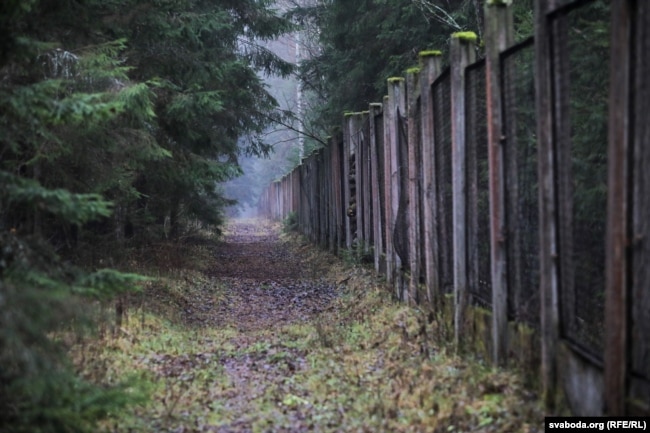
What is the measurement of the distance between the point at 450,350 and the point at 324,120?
16385 mm

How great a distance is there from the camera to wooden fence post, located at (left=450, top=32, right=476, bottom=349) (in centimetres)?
639

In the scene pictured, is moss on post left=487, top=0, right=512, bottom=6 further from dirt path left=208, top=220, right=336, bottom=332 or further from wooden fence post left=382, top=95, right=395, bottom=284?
dirt path left=208, top=220, right=336, bottom=332

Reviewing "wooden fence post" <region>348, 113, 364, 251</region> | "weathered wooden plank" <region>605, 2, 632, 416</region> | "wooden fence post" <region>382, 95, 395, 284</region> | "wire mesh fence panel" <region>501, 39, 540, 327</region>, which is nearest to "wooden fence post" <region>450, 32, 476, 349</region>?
"wire mesh fence panel" <region>501, 39, 540, 327</region>

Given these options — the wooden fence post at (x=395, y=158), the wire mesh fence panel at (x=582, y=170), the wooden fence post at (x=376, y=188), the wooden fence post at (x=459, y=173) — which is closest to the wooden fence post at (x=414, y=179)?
the wooden fence post at (x=395, y=158)

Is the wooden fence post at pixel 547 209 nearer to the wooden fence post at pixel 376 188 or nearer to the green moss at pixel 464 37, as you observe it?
the green moss at pixel 464 37

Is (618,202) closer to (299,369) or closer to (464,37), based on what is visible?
(464,37)

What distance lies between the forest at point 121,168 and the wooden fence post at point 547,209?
0.33m

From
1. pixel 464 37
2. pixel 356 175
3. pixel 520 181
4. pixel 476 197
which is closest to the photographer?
pixel 520 181

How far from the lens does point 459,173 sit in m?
6.39

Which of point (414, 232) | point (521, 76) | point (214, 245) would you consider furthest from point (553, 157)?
point (214, 245)

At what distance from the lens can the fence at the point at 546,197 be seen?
11.7 ft

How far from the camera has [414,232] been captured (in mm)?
8500

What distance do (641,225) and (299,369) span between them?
3.94 meters

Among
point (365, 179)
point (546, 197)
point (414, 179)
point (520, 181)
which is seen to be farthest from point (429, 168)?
point (365, 179)
